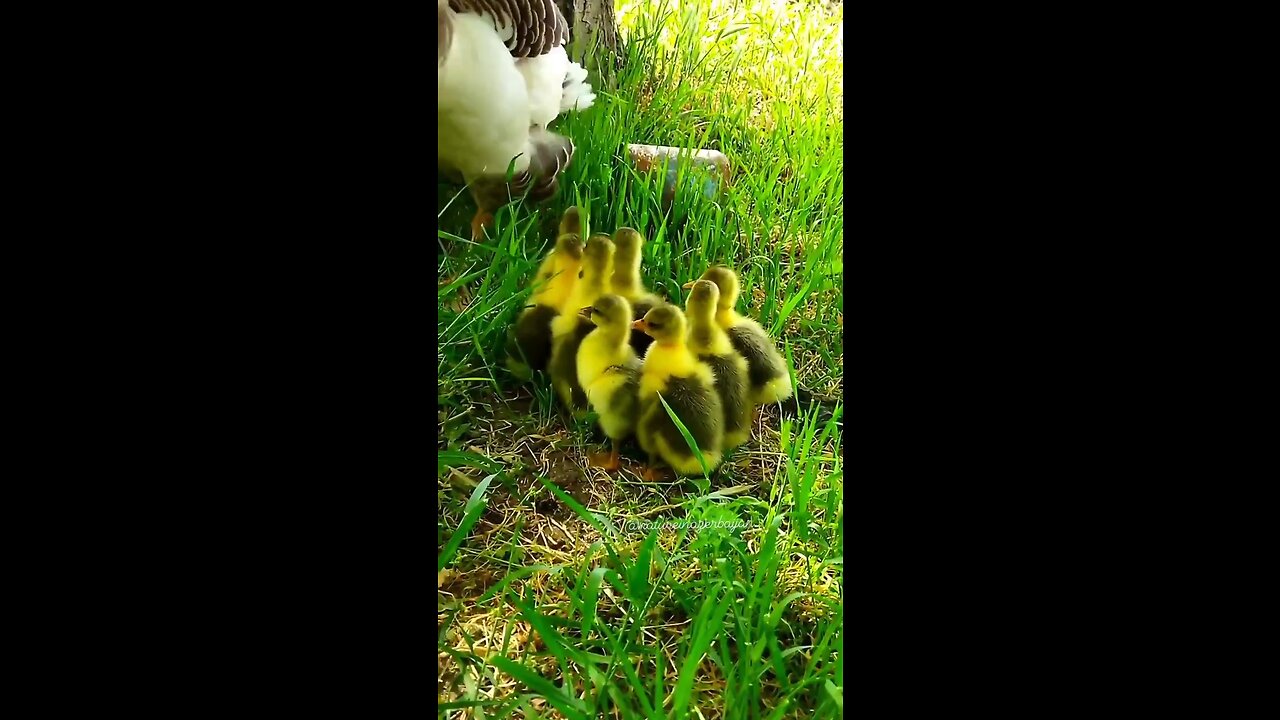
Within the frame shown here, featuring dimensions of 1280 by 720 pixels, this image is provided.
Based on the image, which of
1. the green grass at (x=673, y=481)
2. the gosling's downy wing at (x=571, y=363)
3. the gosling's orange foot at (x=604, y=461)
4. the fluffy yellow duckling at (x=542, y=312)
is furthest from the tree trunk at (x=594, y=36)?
the gosling's orange foot at (x=604, y=461)

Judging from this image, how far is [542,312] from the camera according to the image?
3.63 ft

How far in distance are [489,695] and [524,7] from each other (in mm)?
739

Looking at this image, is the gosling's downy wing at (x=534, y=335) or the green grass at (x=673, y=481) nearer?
the green grass at (x=673, y=481)

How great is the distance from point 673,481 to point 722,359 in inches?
6.0

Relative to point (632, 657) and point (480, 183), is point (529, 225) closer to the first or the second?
point (480, 183)

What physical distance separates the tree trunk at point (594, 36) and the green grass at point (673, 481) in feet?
0.05

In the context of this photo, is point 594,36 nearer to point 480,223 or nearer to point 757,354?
point 480,223

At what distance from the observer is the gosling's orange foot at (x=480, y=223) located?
3.60 feet

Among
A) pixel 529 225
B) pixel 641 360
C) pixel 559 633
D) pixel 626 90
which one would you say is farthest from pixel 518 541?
pixel 626 90

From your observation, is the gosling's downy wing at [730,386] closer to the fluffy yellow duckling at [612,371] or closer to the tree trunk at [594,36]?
the fluffy yellow duckling at [612,371]

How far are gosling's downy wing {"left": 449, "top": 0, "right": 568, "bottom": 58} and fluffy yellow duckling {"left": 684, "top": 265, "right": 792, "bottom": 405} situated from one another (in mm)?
318

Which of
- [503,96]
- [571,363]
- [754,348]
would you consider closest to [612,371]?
[571,363]

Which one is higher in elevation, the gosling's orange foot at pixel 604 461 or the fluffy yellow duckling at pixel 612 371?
the fluffy yellow duckling at pixel 612 371

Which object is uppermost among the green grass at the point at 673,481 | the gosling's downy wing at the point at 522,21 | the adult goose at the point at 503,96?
the gosling's downy wing at the point at 522,21
